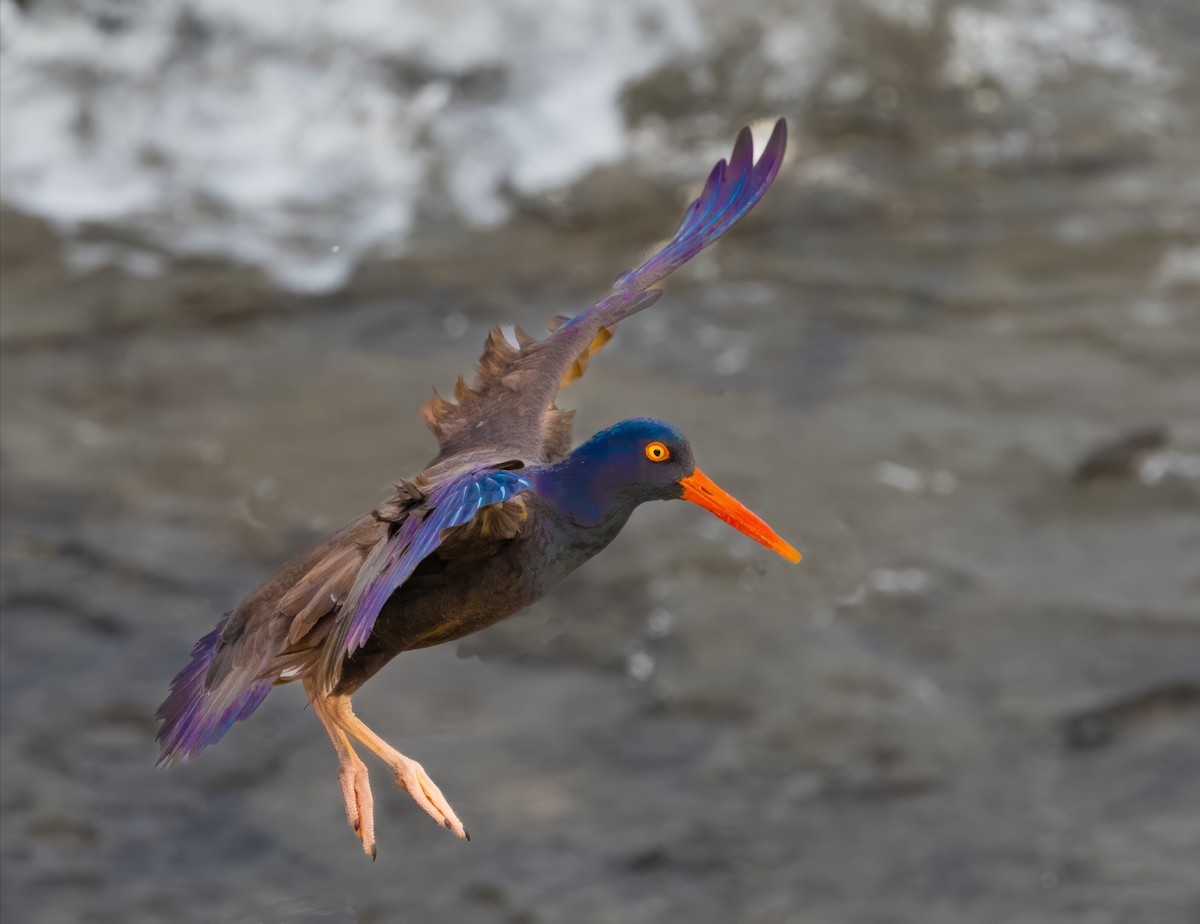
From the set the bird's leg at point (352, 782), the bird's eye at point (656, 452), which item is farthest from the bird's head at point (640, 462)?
the bird's leg at point (352, 782)

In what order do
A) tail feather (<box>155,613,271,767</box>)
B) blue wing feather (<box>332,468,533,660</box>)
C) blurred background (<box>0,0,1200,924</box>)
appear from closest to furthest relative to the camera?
blue wing feather (<box>332,468,533,660</box>) < tail feather (<box>155,613,271,767</box>) < blurred background (<box>0,0,1200,924</box>)

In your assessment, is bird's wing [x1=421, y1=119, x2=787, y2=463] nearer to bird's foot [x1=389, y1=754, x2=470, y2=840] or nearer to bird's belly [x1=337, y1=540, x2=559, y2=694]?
bird's belly [x1=337, y1=540, x2=559, y2=694]

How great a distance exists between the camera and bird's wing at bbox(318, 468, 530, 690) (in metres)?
3.42

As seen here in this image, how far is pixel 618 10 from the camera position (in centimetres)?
1209

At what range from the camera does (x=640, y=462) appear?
405cm

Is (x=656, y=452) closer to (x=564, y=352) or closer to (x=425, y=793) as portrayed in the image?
(x=564, y=352)

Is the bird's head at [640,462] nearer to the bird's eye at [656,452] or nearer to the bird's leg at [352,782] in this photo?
the bird's eye at [656,452]

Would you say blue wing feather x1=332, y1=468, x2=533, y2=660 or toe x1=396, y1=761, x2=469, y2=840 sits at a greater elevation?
blue wing feather x1=332, y1=468, x2=533, y2=660

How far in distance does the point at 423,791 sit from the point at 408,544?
0.96 metres

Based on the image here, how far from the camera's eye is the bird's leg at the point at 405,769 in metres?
4.20

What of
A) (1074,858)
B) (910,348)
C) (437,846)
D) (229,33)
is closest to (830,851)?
(1074,858)

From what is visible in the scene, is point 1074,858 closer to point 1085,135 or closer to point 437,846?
point 437,846

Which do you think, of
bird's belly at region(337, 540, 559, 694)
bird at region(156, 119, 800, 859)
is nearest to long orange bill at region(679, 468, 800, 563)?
bird at region(156, 119, 800, 859)

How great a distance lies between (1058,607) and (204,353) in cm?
483
